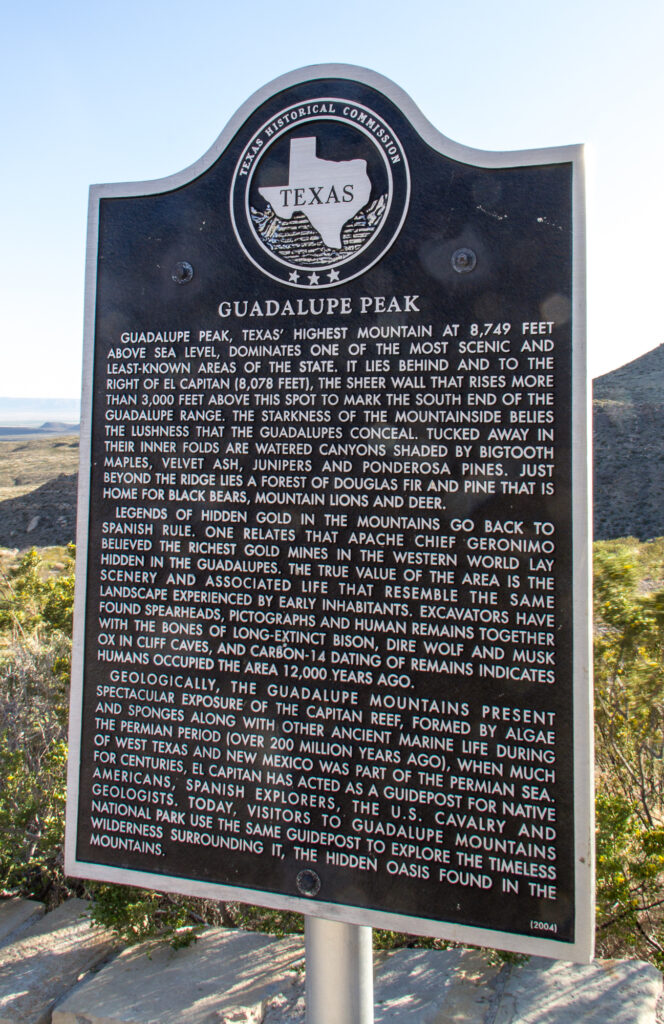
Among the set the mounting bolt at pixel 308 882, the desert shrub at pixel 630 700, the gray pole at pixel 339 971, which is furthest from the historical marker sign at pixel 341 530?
the desert shrub at pixel 630 700

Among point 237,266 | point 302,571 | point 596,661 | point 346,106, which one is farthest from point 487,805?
point 596,661

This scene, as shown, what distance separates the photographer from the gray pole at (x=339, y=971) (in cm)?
254

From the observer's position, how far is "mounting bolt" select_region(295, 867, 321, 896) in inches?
95.8

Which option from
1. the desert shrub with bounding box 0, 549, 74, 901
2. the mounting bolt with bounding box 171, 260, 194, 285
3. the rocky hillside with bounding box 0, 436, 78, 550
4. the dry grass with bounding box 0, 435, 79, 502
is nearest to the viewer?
the mounting bolt with bounding box 171, 260, 194, 285

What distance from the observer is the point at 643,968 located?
313 centimetres

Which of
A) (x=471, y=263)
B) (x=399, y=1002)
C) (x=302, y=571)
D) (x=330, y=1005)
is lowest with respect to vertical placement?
(x=399, y=1002)

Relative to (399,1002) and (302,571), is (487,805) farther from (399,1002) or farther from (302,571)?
(399,1002)

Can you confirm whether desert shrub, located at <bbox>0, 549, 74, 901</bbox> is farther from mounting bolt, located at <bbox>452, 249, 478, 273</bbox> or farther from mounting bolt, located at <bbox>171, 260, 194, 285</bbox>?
mounting bolt, located at <bbox>452, 249, 478, 273</bbox>

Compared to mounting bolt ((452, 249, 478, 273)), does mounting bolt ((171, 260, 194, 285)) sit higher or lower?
higher

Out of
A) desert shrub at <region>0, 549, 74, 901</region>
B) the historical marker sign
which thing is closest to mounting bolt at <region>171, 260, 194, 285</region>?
the historical marker sign

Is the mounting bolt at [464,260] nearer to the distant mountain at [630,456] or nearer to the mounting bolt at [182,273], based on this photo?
the mounting bolt at [182,273]

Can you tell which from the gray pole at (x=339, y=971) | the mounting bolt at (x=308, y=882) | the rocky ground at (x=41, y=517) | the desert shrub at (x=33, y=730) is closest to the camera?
the mounting bolt at (x=308, y=882)

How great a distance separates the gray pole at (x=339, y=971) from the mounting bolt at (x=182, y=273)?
90.0 inches

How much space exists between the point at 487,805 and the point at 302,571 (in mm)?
934
